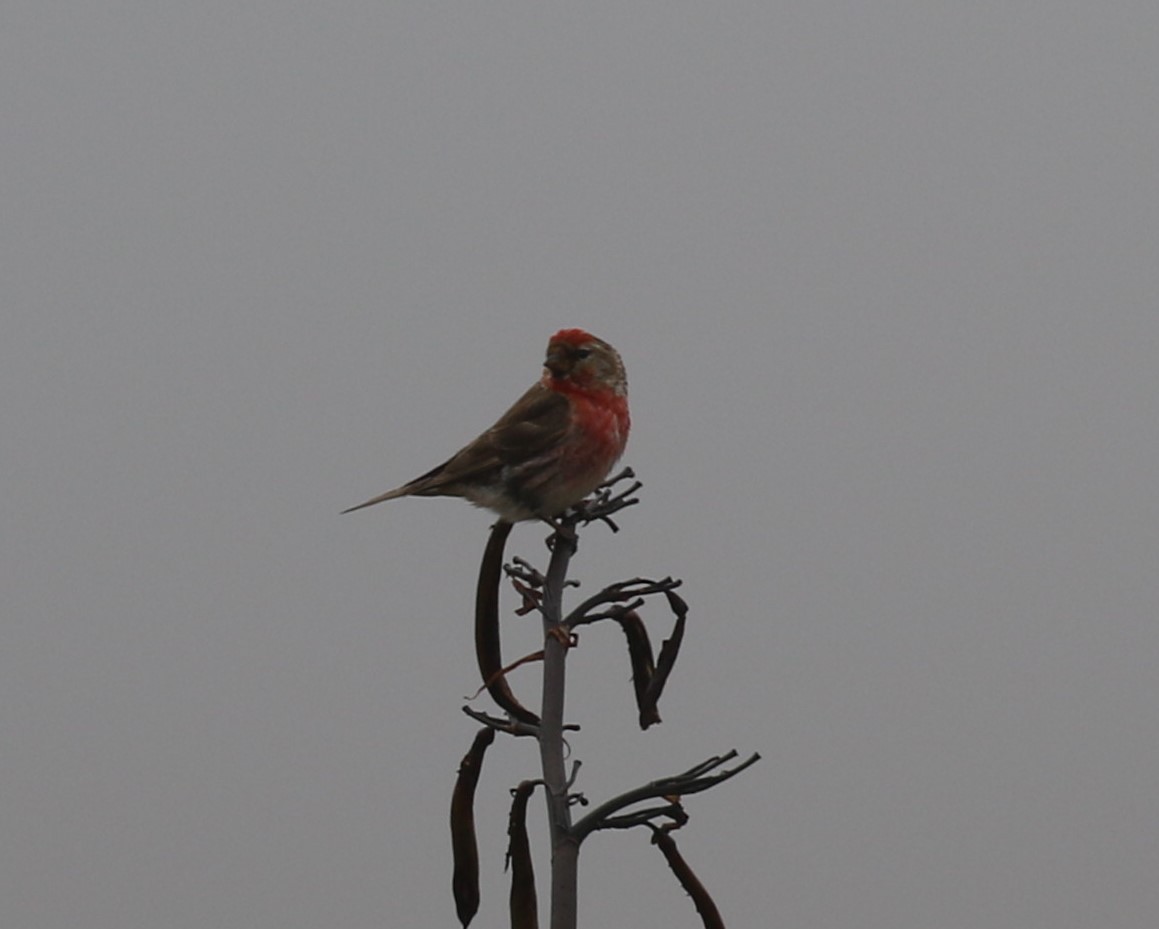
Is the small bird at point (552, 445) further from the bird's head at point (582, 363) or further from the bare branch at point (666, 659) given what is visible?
the bare branch at point (666, 659)

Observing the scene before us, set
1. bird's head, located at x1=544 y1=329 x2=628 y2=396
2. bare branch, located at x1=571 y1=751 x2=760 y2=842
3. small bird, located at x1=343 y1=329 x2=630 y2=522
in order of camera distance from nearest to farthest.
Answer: bare branch, located at x1=571 y1=751 x2=760 y2=842
small bird, located at x1=343 y1=329 x2=630 y2=522
bird's head, located at x1=544 y1=329 x2=628 y2=396

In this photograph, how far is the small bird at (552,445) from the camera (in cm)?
354

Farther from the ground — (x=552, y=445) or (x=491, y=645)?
(x=552, y=445)

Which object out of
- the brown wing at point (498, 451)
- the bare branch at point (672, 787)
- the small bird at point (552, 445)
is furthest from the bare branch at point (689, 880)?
the brown wing at point (498, 451)

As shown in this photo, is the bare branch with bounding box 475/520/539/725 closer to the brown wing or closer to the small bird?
the small bird

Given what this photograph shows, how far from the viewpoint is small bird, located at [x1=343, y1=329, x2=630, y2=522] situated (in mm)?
3541

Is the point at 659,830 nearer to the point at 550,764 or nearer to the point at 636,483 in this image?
the point at 550,764

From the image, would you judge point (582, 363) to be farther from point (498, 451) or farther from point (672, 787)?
point (672, 787)

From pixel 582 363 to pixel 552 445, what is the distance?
26 centimetres

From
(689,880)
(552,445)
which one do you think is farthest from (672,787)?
(552,445)

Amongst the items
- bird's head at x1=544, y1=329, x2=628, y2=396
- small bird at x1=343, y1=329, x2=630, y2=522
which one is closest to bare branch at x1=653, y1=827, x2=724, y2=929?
small bird at x1=343, y1=329, x2=630, y2=522

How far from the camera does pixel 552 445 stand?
11.8 ft

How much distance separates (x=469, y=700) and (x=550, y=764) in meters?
0.25

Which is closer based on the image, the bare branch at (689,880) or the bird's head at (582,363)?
the bare branch at (689,880)
